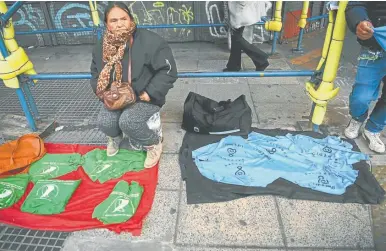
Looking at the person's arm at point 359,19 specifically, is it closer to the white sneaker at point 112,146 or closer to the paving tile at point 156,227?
the paving tile at point 156,227

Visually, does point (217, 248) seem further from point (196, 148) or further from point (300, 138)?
point (300, 138)

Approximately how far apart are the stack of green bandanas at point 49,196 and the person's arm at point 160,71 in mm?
980

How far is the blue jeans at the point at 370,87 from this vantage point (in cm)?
237

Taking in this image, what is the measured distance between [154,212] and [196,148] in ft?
2.65

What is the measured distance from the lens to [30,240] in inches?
77.7

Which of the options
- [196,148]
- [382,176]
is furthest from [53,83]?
[382,176]

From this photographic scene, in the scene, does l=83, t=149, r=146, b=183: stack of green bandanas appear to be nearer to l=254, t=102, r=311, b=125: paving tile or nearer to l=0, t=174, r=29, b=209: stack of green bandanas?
l=0, t=174, r=29, b=209: stack of green bandanas

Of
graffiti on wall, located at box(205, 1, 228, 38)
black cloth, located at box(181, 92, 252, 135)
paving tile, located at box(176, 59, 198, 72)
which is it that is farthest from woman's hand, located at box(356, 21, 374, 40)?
graffiti on wall, located at box(205, 1, 228, 38)

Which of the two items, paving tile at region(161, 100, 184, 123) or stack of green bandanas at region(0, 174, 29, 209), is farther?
paving tile at region(161, 100, 184, 123)

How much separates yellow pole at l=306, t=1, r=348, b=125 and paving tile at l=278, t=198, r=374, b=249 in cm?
95

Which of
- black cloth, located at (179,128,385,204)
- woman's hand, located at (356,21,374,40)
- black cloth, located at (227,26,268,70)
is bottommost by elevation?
black cloth, located at (179,128,385,204)

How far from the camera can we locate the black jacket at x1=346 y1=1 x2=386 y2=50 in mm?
2164

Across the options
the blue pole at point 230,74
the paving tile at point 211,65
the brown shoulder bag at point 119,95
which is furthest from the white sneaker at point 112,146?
the paving tile at point 211,65

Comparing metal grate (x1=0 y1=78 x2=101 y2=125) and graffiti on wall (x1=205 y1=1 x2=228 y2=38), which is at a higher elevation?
graffiti on wall (x1=205 y1=1 x2=228 y2=38)
